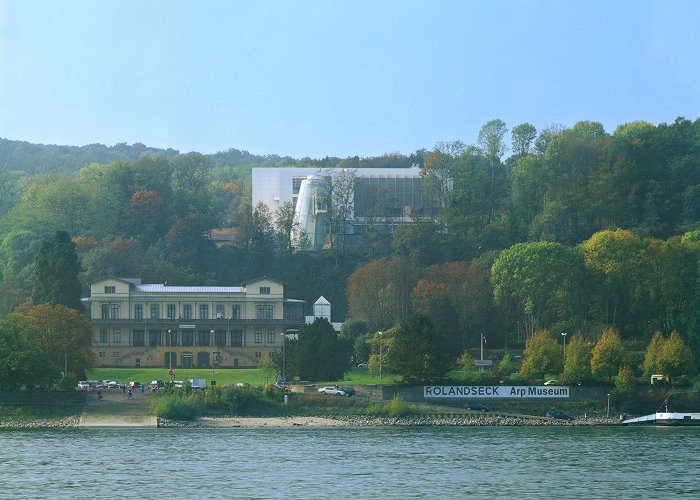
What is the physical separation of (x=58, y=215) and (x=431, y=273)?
153 feet

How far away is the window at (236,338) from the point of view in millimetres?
140125

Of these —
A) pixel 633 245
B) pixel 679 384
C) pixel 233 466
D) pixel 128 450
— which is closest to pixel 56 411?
pixel 128 450

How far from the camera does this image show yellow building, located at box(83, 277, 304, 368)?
452 feet

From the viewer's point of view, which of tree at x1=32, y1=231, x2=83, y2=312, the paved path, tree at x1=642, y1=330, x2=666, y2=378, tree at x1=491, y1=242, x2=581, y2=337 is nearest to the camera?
the paved path

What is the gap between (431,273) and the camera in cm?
13900

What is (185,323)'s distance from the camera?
139125 mm

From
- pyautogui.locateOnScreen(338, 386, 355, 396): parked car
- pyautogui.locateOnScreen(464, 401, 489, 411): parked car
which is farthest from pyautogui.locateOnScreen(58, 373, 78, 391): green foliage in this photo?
pyautogui.locateOnScreen(464, 401, 489, 411): parked car

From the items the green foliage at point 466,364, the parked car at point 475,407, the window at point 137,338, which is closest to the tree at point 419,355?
the parked car at point 475,407

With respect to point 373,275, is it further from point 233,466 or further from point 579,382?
point 233,466

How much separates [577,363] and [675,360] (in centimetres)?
697

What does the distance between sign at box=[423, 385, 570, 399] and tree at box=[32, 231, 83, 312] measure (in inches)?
1325

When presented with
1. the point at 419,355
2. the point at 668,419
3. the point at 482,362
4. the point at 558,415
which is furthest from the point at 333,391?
the point at 668,419

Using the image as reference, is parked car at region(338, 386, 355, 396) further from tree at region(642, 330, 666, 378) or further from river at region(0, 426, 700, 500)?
tree at region(642, 330, 666, 378)

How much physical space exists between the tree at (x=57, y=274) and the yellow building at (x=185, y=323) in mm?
12198
